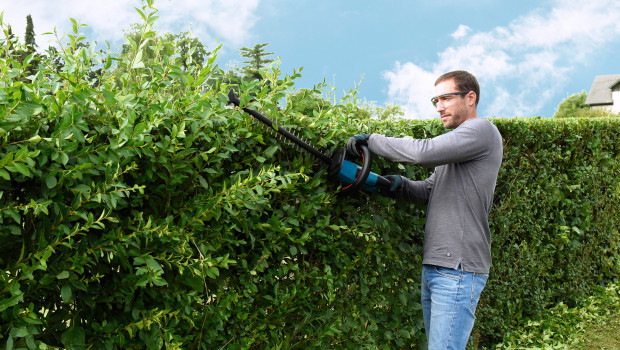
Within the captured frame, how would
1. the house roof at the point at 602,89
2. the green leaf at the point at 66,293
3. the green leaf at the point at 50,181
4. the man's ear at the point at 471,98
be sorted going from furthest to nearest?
the house roof at the point at 602,89 < the man's ear at the point at 471,98 < the green leaf at the point at 66,293 < the green leaf at the point at 50,181

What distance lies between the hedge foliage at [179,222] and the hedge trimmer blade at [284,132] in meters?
0.05

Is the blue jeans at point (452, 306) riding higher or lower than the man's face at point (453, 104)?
lower

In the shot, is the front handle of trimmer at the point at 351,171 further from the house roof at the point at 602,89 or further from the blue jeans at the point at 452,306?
the house roof at the point at 602,89

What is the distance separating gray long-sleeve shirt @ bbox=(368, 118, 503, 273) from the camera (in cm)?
308

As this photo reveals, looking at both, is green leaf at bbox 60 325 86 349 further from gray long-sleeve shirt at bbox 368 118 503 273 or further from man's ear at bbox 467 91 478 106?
man's ear at bbox 467 91 478 106

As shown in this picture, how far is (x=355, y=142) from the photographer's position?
121 inches

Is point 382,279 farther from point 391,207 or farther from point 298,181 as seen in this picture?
point 298,181

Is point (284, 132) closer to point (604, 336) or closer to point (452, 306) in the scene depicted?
point (452, 306)

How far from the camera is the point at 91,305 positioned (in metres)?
2.26

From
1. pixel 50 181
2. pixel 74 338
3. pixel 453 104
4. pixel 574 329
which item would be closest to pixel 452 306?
pixel 453 104

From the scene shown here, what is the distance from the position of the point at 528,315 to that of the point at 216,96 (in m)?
5.56

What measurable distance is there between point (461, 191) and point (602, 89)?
308ft

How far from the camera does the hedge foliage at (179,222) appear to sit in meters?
2.06

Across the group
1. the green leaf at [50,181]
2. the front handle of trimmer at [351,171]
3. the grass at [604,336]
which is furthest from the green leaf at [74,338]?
the grass at [604,336]
